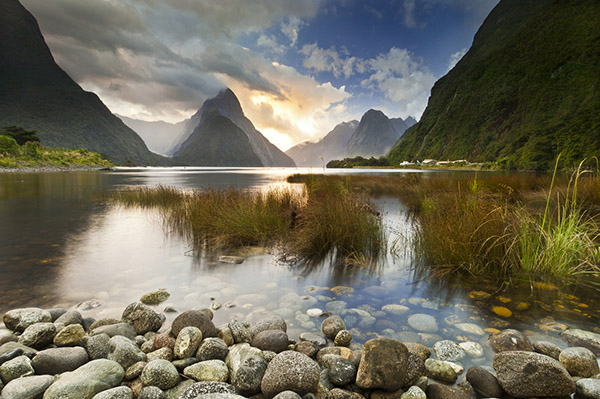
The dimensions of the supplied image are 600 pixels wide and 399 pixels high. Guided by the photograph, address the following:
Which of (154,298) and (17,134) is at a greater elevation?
(17,134)

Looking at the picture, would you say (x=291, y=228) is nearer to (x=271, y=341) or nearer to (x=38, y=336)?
(x=271, y=341)

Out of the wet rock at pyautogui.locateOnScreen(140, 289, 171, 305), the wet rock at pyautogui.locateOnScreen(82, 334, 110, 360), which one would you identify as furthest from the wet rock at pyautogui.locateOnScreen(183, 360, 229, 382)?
the wet rock at pyautogui.locateOnScreen(140, 289, 171, 305)

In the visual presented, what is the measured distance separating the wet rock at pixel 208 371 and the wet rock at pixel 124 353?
60cm

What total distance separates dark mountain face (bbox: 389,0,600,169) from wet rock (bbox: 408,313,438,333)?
1893 inches

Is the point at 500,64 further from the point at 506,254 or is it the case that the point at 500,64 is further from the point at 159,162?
the point at 159,162

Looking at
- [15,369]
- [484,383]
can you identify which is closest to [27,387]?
[15,369]

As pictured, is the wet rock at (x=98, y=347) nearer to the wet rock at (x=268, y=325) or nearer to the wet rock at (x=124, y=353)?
the wet rock at (x=124, y=353)

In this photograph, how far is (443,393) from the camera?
7.43 feet

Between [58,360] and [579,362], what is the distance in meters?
5.10

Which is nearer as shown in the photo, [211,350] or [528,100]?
[211,350]

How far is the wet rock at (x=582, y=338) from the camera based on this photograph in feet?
9.80

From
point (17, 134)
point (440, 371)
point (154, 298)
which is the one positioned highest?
point (17, 134)

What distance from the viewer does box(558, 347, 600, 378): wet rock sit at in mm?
2505

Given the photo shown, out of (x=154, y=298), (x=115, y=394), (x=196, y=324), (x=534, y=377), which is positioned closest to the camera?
→ (x=115, y=394)
